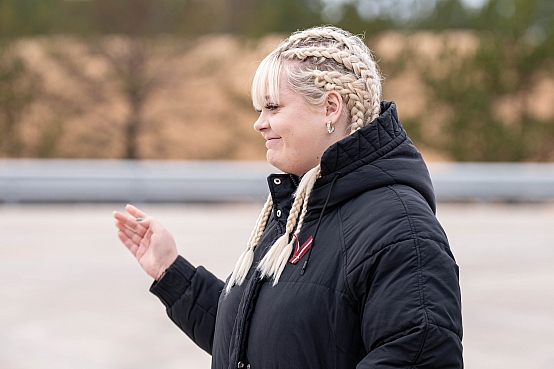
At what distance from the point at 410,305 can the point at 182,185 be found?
12.5m

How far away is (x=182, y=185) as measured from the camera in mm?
14125

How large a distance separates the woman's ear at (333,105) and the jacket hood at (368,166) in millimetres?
100

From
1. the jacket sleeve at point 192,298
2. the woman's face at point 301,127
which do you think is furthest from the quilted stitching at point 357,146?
the jacket sleeve at point 192,298

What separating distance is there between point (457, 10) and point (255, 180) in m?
12.2

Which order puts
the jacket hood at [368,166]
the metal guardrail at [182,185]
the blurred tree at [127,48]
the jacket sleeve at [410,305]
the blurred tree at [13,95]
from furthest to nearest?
the blurred tree at [127,48] → the blurred tree at [13,95] → the metal guardrail at [182,185] → the jacket hood at [368,166] → the jacket sleeve at [410,305]

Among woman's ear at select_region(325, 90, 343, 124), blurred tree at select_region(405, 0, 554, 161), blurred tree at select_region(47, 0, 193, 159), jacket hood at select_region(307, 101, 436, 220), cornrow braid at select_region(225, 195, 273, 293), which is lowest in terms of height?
cornrow braid at select_region(225, 195, 273, 293)

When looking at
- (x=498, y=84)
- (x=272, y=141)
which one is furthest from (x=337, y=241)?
(x=498, y=84)

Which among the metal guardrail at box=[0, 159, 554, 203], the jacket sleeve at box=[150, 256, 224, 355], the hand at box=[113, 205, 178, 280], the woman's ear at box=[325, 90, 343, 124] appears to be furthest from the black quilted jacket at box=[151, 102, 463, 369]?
the metal guardrail at box=[0, 159, 554, 203]

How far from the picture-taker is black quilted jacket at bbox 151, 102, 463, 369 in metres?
1.77

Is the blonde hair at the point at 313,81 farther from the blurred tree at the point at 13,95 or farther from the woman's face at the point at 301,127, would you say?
the blurred tree at the point at 13,95

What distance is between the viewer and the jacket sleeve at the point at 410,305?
5.74 ft

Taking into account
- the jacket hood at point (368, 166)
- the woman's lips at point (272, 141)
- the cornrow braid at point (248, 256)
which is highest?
the woman's lips at point (272, 141)

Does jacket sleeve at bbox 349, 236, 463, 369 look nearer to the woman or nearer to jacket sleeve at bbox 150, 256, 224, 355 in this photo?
the woman

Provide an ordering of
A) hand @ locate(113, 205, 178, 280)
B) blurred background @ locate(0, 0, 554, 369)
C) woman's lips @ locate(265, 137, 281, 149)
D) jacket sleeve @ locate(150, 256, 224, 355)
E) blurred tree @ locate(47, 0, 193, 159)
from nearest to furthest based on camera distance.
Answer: woman's lips @ locate(265, 137, 281, 149) → jacket sleeve @ locate(150, 256, 224, 355) → hand @ locate(113, 205, 178, 280) → blurred background @ locate(0, 0, 554, 369) → blurred tree @ locate(47, 0, 193, 159)
